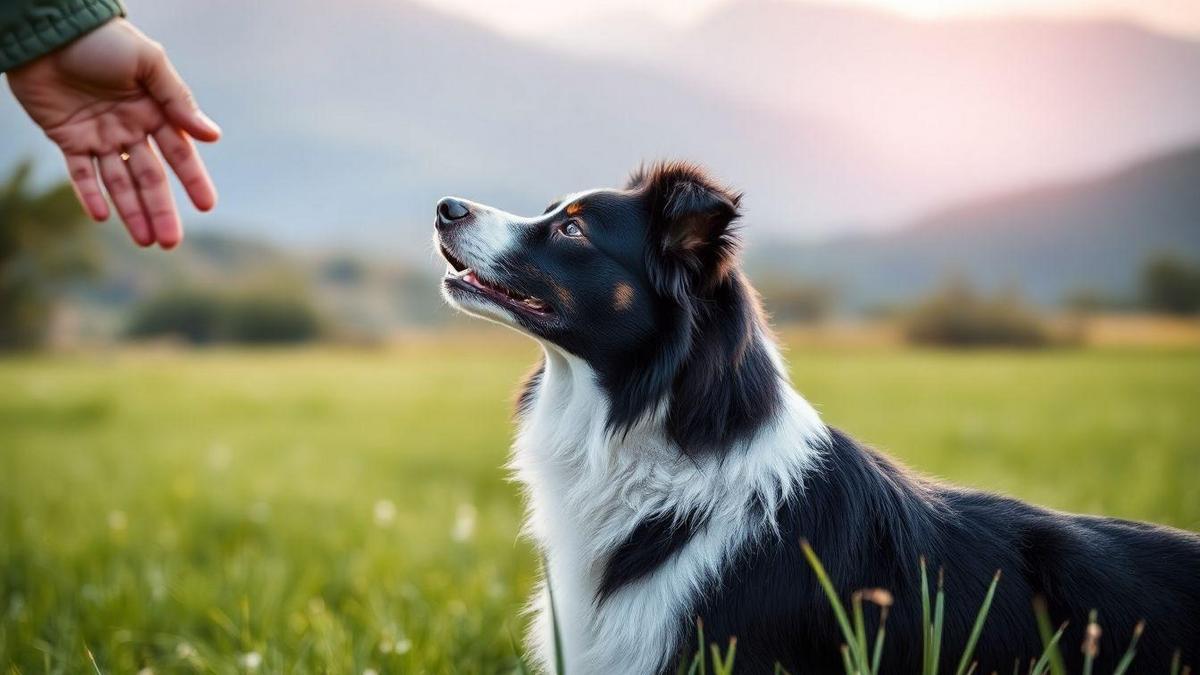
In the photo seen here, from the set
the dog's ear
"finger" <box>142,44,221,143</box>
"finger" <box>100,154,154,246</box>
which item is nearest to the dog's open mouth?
the dog's ear

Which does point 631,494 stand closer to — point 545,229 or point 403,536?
point 545,229

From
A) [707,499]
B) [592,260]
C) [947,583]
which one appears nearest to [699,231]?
[592,260]

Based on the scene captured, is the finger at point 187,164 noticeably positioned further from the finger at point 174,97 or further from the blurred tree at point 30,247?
the blurred tree at point 30,247

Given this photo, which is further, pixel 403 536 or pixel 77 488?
pixel 77 488

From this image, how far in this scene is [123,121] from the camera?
3.35 meters

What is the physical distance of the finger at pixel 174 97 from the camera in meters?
3.20

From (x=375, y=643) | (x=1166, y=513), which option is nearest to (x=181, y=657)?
(x=375, y=643)

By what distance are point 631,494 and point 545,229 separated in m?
1.01

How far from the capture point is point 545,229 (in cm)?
334

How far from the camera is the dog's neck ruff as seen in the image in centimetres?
279

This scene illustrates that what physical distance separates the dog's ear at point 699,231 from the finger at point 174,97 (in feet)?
5.68

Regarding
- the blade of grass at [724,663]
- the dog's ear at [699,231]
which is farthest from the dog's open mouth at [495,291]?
the blade of grass at [724,663]

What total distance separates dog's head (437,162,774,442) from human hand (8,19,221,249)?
1.04 meters

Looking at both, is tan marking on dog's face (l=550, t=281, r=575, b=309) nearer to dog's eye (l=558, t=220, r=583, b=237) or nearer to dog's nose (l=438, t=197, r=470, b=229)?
dog's eye (l=558, t=220, r=583, b=237)
